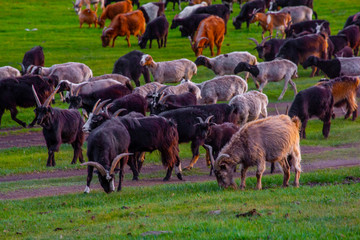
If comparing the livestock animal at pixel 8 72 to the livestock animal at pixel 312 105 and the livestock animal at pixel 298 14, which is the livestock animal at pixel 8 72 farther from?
the livestock animal at pixel 298 14

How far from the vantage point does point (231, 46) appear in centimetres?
3353

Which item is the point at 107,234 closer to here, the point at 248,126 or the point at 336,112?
the point at 248,126

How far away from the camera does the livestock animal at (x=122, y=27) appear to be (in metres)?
33.5

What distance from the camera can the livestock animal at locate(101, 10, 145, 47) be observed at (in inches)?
1319

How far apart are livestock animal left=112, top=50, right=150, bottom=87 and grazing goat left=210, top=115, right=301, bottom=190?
1380 centimetres

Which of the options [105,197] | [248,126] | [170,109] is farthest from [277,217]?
[170,109]

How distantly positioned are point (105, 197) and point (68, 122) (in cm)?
508

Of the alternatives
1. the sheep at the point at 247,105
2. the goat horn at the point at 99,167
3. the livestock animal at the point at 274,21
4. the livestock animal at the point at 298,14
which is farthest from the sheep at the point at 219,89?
the livestock animal at the point at 298,14

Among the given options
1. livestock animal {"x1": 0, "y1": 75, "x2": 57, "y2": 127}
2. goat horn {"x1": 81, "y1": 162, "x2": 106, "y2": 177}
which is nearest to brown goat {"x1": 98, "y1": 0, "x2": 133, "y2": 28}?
livestock animal {"x1": 0, "y1": 75, "x2": 57, "y2": 127}

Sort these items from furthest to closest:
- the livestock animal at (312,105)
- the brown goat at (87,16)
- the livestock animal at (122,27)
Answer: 1. the brown goat at (87,16)
2. the livestock animal at (122,27)
3. the livestock animal at (312,105)

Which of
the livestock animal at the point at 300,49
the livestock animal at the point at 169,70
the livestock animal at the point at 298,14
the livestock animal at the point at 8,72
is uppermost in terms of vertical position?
the livestock animal at the point at 298,14

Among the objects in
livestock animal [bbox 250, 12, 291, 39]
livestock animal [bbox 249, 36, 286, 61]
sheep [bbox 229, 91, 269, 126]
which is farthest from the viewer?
livestock animal [bbox 250, 12, 291, 39]

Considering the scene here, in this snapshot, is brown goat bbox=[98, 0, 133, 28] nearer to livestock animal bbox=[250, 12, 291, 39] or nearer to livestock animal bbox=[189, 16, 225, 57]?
livestock animal bbox=[250, 12, 291, 39]

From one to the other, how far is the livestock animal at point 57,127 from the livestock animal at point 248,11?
24.4m
